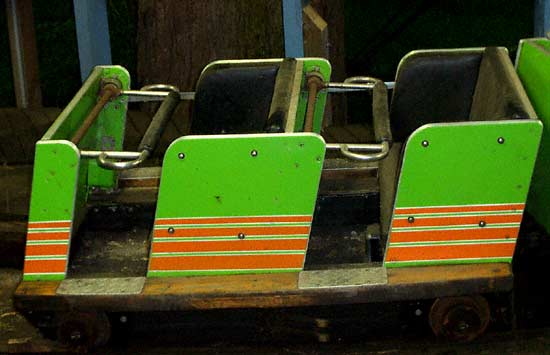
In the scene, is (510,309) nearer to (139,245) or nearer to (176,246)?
(176,246)

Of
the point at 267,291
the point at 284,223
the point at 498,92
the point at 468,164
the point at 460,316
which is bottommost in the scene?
the point at 460,316

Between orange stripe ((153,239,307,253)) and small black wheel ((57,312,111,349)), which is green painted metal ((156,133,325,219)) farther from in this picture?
small black wheel ((57,312,111,349))

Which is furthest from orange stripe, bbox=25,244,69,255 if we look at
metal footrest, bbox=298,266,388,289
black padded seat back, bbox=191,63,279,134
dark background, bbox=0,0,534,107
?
dark background, bbox=0,0,534,107

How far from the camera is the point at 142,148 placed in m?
3.33

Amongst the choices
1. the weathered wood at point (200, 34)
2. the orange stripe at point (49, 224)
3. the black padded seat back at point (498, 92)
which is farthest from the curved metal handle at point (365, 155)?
the weathered wood at point (200, 34)

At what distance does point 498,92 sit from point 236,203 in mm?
1059

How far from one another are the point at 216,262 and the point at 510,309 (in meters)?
1.06

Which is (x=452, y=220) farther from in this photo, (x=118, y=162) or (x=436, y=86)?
(x=118, y=162)

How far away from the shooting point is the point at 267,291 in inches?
128

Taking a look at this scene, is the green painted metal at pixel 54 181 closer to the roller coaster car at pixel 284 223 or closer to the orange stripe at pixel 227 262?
the roller coaster car at pixel 284 223

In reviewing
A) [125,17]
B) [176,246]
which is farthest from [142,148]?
[125,17]

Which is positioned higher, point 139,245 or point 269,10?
point 269,10

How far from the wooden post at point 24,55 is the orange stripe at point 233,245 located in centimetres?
313

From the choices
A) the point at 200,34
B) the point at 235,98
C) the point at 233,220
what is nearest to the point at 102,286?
the point at 233,220
